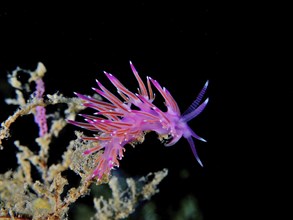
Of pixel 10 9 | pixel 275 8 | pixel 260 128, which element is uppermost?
pixel 10 9

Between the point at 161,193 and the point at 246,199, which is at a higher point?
the point at 161,193

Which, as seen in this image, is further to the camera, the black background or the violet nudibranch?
the black background

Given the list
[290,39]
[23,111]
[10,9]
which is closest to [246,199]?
[290,39]

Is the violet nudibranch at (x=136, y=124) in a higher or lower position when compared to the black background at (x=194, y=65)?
lower

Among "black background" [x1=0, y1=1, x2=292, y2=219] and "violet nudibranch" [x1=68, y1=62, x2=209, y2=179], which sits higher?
"black background" [x1=0, y1=1, x2=292, y2=219]

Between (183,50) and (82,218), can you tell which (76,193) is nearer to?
(82,218)

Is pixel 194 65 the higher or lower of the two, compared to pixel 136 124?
higher

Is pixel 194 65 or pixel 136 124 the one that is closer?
pixel 136 124

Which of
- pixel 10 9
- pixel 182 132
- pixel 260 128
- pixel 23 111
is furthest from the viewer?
pixel 260 128
